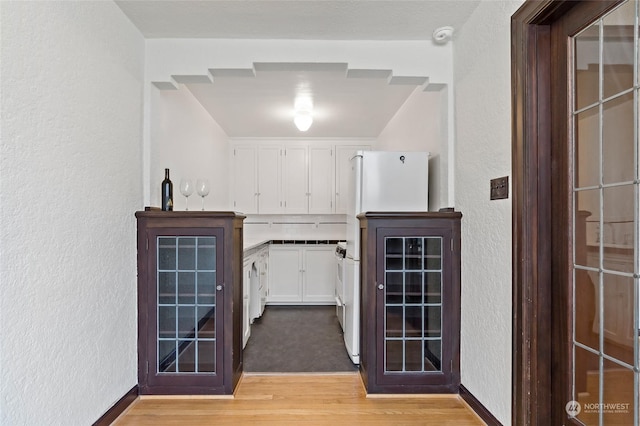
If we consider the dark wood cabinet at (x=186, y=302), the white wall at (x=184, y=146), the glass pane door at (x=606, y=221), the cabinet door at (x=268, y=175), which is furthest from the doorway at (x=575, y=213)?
the cabinet door at (x=268, y=175)

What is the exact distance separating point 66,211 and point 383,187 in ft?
6.63

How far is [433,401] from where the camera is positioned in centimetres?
219

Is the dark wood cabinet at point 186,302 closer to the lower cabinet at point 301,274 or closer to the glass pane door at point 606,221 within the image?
the glass pane door at point 606,221

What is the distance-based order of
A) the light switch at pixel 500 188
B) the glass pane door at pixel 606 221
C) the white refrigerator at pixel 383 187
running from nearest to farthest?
the glass pane door at pixel 606 221 < the light switch at pixel 500 188 < the white refrigerator at pixel 383 187

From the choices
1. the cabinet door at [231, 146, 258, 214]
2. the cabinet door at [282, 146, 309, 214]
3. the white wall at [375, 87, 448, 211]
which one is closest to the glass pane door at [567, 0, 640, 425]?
the white wall at [375, 87, 448, 211]

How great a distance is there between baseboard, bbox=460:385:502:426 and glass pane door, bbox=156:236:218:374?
167cm

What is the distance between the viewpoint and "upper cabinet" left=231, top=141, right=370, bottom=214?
5070 millimetres

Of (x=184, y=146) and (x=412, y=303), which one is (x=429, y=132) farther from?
(x=184, y=146)

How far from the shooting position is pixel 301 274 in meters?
4.76

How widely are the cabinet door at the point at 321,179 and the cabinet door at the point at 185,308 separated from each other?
296cm

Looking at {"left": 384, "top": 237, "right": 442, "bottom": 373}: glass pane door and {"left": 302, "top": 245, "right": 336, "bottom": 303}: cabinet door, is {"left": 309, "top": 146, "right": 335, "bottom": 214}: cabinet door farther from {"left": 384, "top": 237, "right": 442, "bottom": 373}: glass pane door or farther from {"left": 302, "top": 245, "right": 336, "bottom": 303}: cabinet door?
{"left": 384, "top": 237, "right": 442, "bottom": 373}: glass pane door

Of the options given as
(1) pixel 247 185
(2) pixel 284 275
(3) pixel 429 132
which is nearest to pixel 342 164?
(1) pixel 247 185

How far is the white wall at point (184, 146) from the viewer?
8.08ft

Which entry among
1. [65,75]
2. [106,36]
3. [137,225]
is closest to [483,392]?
[137,225]
